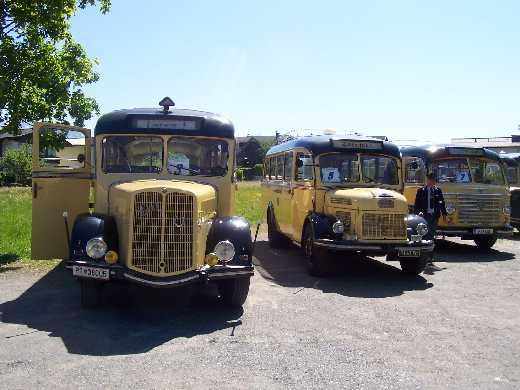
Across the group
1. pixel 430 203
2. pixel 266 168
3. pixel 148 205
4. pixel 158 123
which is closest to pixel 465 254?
pixel 430 203

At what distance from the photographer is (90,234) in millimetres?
6391

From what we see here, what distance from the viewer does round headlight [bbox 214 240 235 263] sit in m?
6.44

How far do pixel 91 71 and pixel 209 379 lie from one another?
13.2 meters

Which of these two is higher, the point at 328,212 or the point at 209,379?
the point at 328,212

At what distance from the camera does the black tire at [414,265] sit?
9.15 meters

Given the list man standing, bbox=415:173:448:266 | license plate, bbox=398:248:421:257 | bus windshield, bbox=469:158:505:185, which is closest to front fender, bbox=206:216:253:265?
license plate, bbox=398:248:421:257

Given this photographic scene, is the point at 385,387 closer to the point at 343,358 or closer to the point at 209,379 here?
the point at 343,358

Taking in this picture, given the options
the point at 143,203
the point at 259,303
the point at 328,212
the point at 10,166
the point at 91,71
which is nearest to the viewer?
the point at 143,203

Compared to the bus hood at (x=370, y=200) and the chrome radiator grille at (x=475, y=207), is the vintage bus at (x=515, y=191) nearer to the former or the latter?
the chrome radiator grille at (x=475, y=207)

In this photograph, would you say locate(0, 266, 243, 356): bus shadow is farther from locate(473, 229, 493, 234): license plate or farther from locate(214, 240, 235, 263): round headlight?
locate(473, 229, 493, 234): license plate

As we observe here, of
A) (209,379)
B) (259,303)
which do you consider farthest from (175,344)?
(259,303)

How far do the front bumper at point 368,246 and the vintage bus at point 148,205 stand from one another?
1868 mm

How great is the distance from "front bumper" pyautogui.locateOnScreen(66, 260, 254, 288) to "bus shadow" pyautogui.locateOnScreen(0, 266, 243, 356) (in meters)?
0.51

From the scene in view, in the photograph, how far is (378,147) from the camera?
1003 cm
